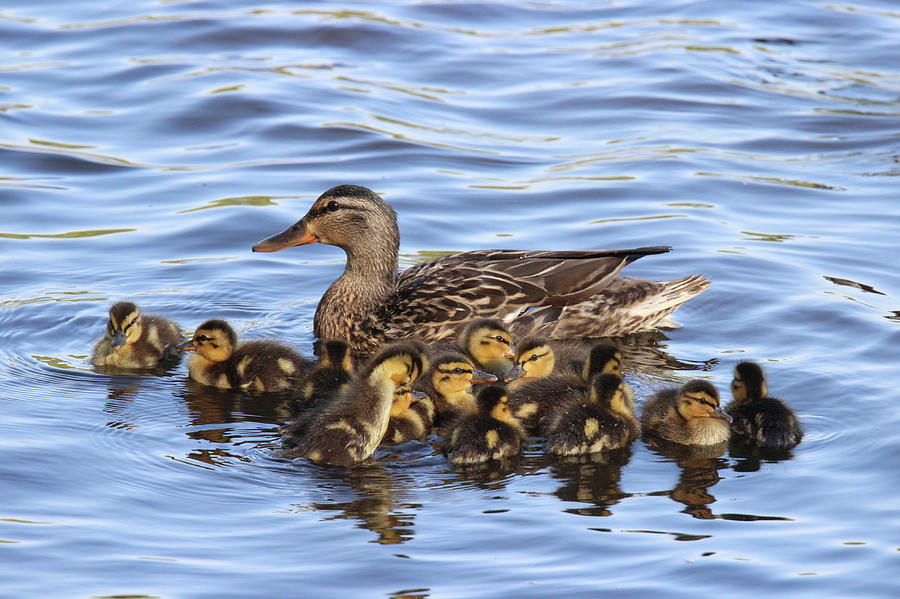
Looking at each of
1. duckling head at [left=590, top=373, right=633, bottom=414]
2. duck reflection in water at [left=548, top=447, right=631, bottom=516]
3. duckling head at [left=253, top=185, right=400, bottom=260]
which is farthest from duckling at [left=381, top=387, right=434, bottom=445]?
duckling head at [left=253, top=185, right=400, bottom=260]

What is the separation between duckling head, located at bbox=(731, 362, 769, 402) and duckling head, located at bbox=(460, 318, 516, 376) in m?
1.28

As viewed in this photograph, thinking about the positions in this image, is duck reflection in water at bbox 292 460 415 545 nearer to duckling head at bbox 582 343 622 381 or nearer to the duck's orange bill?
duckling head at bbox 582 343 622 381

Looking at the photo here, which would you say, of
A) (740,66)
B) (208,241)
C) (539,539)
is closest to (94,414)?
(539,539)

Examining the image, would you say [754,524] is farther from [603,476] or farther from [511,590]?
[511,590]

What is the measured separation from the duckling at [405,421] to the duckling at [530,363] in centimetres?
64

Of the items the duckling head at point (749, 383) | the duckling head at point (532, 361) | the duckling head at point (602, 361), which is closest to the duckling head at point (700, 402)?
the duckling head at point (749, 383)

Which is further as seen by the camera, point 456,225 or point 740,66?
point 740,66

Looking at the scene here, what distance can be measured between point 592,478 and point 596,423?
30 cm

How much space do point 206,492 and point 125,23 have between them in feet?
36.3

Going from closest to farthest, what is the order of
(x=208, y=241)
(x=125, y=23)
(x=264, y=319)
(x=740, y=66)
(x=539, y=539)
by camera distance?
(x=539, y=539), (x=264, y=319), (x=208, y=241), (x=740, y=66), (x=125, y=23)

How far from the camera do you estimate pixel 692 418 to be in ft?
20.8

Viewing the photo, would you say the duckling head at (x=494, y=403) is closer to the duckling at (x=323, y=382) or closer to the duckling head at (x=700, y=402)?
the duckling at (x=323, y=382)

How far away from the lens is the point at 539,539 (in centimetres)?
534

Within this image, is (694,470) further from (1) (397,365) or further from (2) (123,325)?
(2) (123,325)
